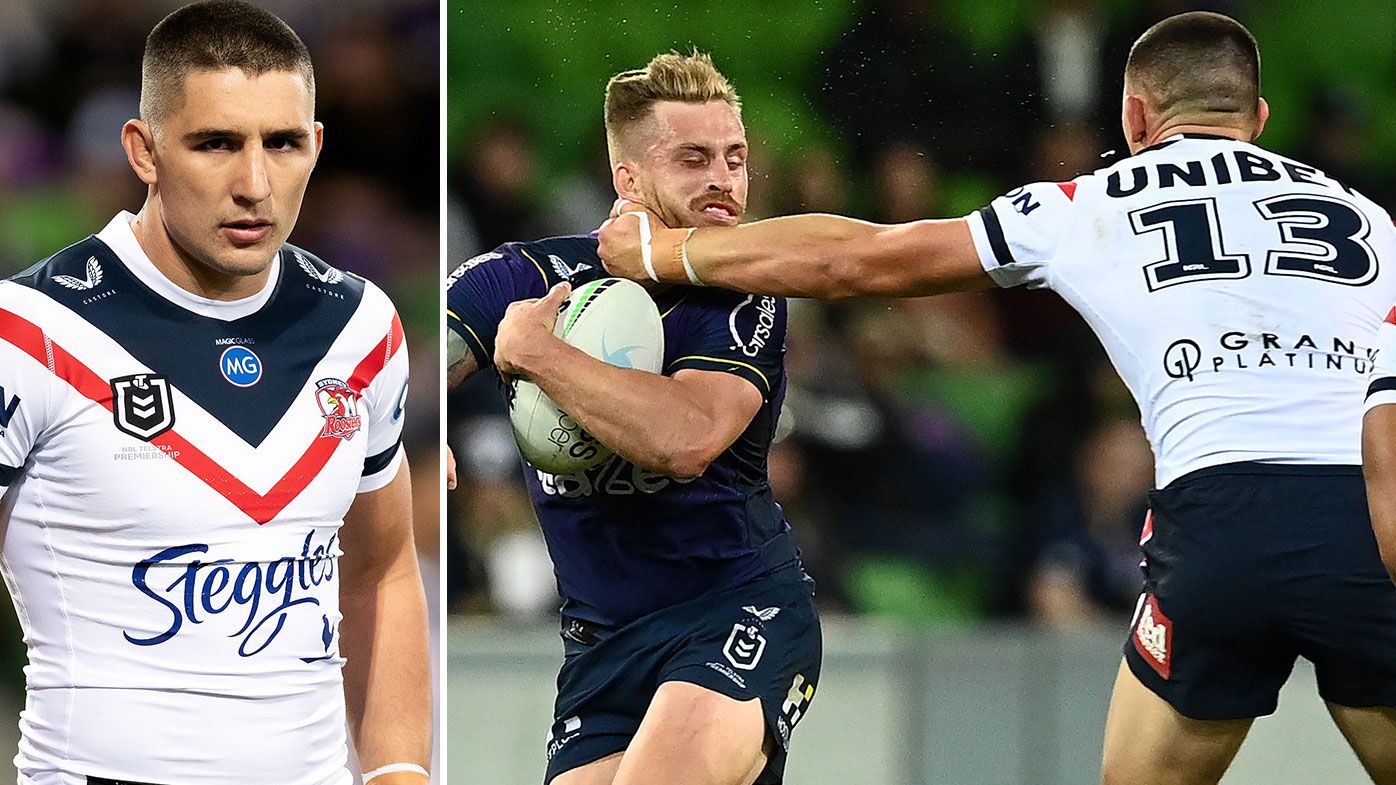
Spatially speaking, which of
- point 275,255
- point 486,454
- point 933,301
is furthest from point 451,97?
point 275,255

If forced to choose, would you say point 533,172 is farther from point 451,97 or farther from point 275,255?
point 275,255

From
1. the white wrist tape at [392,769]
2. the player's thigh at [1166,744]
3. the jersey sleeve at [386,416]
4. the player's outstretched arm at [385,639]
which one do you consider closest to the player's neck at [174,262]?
the jersey sleeve at [386,416]

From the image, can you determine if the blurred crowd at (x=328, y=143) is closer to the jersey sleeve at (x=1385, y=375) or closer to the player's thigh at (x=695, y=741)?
the player's thigh at (x=695, y=741)

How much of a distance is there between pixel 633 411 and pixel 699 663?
562 millimetres

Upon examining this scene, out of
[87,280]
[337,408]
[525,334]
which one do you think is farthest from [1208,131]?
[87,280]

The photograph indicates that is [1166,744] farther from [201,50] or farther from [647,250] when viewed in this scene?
[201,50]

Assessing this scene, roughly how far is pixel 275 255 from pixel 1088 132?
4405mm

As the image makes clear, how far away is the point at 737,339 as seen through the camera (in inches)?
148

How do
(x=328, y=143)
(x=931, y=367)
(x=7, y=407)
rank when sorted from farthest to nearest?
1. (x=931, y=367)
2. (x=328, y=143)
3. (x=7, y=407)

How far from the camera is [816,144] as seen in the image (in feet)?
22.0

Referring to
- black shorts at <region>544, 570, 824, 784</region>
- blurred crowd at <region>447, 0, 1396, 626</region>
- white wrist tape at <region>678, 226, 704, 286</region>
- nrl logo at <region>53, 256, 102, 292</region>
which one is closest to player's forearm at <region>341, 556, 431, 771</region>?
nrl logo at <region>53, 256, 102, 292</region>

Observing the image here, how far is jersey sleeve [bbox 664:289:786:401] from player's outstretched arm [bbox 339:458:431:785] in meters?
0.92

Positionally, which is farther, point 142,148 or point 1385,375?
point 1385,375

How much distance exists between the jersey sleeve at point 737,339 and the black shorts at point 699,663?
0.47 meters
